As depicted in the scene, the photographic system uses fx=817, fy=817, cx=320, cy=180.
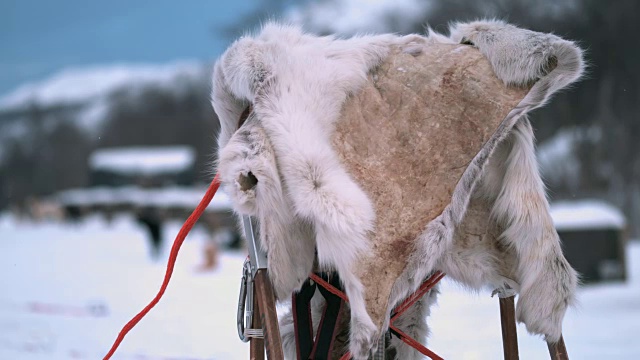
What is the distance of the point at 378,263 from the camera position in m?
2.79

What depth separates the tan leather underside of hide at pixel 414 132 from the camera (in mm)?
2863

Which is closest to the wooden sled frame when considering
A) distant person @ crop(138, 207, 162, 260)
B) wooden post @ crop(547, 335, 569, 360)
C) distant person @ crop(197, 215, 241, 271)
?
wooden post @ crop(547, 335, 569, 360)

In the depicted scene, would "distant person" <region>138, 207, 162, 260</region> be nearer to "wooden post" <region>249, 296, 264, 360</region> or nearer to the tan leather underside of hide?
"wooden post" <region>249, 296, 264, 360</region>

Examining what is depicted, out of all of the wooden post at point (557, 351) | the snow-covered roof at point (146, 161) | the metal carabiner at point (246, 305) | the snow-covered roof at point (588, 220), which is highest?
the snow-covered roof at point (146, 161)

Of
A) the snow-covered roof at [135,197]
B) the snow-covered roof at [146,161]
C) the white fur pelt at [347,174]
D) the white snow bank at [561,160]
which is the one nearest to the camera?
the white fur pelt at [347,174]

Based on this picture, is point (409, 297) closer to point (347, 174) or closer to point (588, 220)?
point (347, 174)

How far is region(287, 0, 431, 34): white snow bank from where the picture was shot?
58.1 ft

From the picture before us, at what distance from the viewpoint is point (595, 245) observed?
1059cm

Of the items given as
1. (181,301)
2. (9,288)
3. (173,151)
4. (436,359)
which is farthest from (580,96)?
(173,151)

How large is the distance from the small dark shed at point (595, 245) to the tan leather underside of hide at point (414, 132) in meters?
7.93

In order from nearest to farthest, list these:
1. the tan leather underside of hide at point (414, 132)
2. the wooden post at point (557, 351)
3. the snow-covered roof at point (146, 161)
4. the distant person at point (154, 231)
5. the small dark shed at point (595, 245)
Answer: the tan leather underside of hide at point (414, 132) < the wooden post at point (557, 351) < the small dark shed at point (595, 245) < the distant person at point (154, 231) < the snow-covered roof at point (146, 161)

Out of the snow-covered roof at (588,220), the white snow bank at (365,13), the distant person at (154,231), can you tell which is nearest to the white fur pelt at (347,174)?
the snow-covered roof at (588,220)

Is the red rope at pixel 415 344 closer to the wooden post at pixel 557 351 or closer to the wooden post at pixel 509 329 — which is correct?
the wooden post at pixel 509 329

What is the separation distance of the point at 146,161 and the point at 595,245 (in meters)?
44.2
